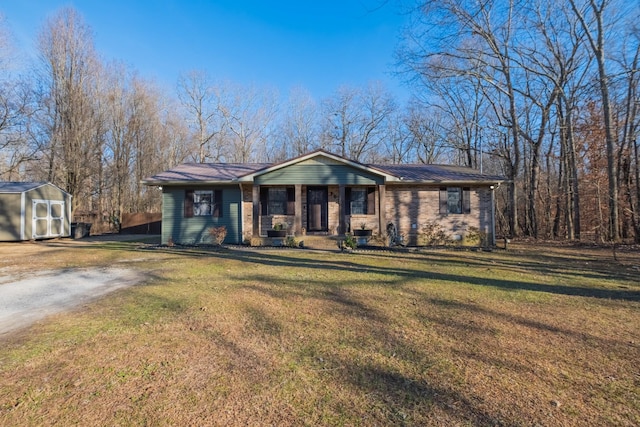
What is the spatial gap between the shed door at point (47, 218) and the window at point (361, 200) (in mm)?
16534

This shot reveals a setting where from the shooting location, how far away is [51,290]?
5973 millimetres

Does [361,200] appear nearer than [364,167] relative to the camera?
No

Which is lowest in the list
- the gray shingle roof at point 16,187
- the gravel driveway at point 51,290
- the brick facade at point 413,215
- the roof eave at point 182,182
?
the gravel driveway at point 51,290

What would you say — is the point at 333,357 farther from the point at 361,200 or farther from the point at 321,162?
the point at 361,200

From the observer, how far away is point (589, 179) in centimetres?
1742

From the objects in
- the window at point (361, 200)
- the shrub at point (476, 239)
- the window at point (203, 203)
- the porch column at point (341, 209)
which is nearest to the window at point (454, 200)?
the shrub at point (476, 239)

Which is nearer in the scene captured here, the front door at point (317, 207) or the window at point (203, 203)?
the window at point (203, 203)

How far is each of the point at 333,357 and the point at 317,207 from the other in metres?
11.6

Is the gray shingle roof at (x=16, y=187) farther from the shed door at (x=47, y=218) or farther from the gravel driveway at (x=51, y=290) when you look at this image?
the gravel driveway at (x=51, y=290)

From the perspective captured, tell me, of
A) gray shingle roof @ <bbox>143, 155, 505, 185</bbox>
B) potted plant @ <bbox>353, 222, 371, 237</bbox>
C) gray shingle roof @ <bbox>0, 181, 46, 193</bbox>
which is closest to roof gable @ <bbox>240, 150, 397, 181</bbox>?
gray shingle roof @ <bbox>143, 155, 505, 185</bbox>

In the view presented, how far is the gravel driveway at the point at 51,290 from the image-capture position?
453cm

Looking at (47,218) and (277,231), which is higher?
(47,218)

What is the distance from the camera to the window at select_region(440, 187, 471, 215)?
47.6 feet

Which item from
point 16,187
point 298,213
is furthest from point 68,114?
point 298,213
